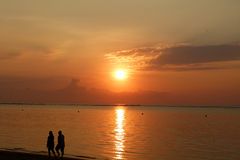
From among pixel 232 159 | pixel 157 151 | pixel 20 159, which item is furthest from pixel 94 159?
pixel 232 159

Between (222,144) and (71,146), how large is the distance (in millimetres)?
25009

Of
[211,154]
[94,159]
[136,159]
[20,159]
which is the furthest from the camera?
[211,154]

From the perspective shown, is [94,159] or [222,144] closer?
[94,159]

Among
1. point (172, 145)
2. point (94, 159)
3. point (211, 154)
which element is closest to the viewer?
point (94, 159)

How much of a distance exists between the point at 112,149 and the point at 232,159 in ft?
49.5

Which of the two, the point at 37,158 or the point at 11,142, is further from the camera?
the point at 11,142

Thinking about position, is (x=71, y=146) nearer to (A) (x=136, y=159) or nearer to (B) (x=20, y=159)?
(A) (x=136, y=159)

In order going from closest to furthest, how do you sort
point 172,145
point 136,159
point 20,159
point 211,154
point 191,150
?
point 20,159 < point 136,159 < point 211,154 < point 191,150 < point 172,145

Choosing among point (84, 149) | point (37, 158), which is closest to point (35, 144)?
point (84, 149)

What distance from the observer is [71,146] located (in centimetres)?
5194

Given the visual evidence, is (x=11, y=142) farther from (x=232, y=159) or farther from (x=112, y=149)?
(x=232, y=159)

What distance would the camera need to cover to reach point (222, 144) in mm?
60656

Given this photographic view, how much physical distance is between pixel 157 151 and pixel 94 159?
1390 centimetres

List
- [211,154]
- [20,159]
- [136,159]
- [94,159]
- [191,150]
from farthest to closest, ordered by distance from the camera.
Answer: [191,150], [211,154], [136,159], [94,159], [20,159]
